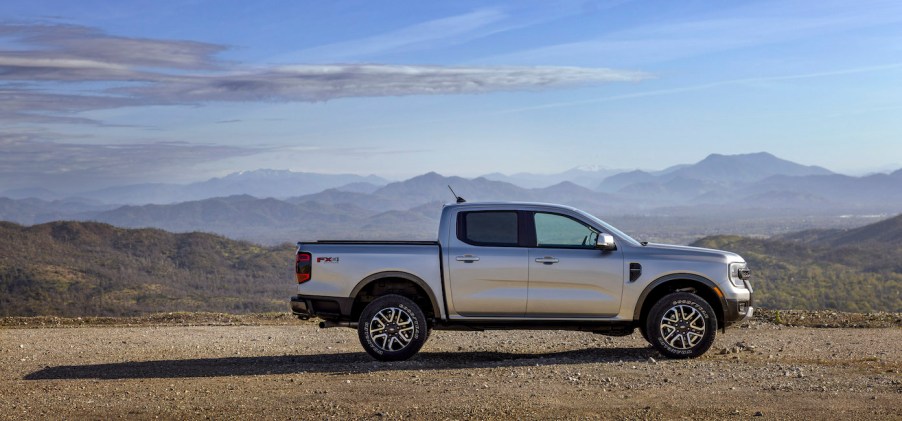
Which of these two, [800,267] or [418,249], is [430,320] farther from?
[800,267]

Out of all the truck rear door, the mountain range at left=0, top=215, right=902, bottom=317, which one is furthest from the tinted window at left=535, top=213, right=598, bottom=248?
the mountain range at left=0, top=215, right=902, bottom=317

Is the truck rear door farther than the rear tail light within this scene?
No

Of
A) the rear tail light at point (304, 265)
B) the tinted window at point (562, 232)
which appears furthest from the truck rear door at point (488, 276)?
the rear tail light at point (304, 265)

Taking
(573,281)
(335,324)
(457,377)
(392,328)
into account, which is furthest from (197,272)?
(457,377)

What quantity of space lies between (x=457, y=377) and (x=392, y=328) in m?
1.60

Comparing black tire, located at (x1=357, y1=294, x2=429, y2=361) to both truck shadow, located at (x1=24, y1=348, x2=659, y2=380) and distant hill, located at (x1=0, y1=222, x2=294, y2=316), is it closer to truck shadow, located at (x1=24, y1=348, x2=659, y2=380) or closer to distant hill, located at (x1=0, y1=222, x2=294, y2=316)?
truck shadow, located at (x1=24, y1=348, x2=659, y2=380)

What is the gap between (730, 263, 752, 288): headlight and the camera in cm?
1195

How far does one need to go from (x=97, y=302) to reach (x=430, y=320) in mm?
78146

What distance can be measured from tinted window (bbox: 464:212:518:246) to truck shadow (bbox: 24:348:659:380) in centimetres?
151

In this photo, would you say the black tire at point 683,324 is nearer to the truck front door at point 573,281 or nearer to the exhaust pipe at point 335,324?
the truck front door at point 573,281

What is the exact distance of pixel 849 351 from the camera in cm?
1285

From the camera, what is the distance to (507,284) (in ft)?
38.3

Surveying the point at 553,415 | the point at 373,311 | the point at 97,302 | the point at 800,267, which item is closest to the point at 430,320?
the point at 373,311

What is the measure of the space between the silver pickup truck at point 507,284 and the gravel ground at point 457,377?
1.53 ft
